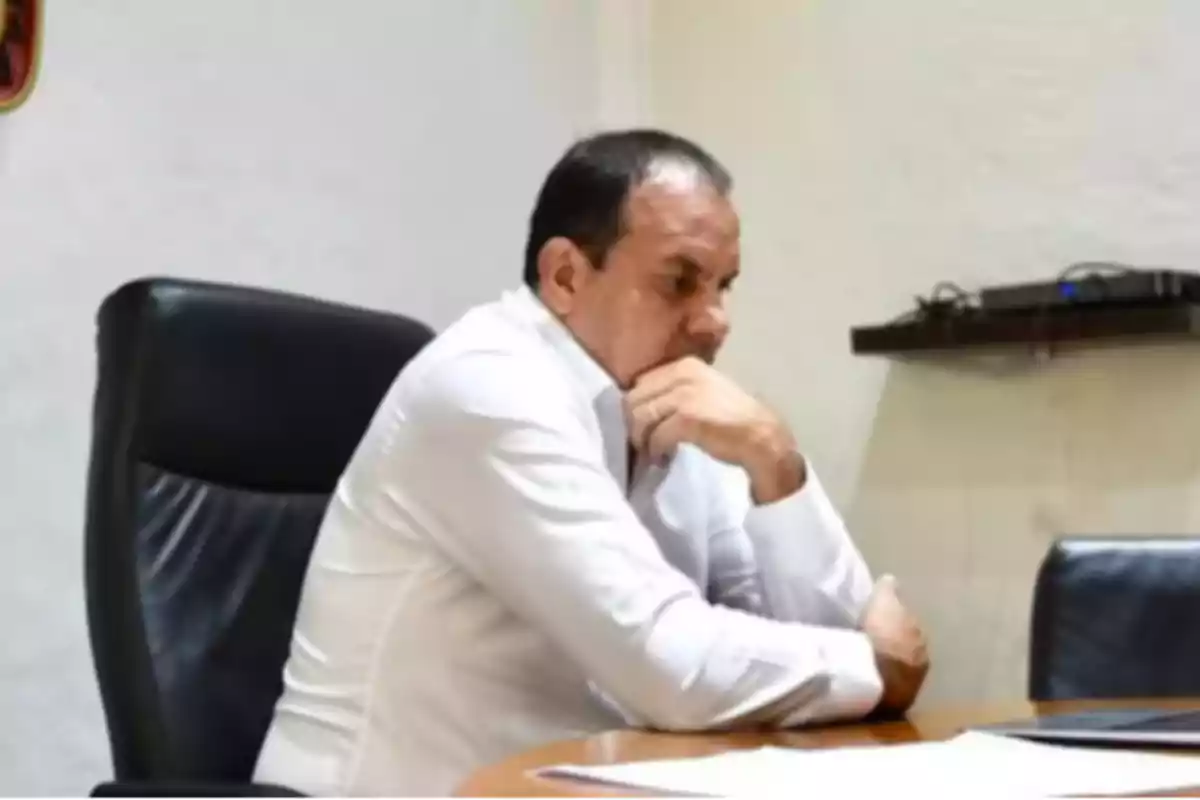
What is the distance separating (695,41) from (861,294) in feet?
2.32

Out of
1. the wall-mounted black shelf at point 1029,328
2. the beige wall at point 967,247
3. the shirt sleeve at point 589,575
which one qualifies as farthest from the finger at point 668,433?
the beige wall at point 967,247

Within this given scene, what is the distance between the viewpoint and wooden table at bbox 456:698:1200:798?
2.62ft

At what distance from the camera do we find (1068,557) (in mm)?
1807

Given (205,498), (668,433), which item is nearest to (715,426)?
(668,433)

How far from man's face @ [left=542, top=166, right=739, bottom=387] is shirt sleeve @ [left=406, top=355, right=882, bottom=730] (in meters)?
0.18

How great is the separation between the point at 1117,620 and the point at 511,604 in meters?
0.91

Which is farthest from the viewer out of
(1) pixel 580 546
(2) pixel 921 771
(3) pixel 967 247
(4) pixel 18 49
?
(3) pixel 967 247

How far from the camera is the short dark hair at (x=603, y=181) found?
4.70 ft

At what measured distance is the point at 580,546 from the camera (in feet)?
3.80

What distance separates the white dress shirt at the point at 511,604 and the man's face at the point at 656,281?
42mm

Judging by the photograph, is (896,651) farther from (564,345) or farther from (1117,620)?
(1117,620)

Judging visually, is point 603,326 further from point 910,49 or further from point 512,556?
point 910,49

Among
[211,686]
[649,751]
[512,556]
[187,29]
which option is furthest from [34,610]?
[649,751]

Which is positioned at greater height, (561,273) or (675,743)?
(561,273)
